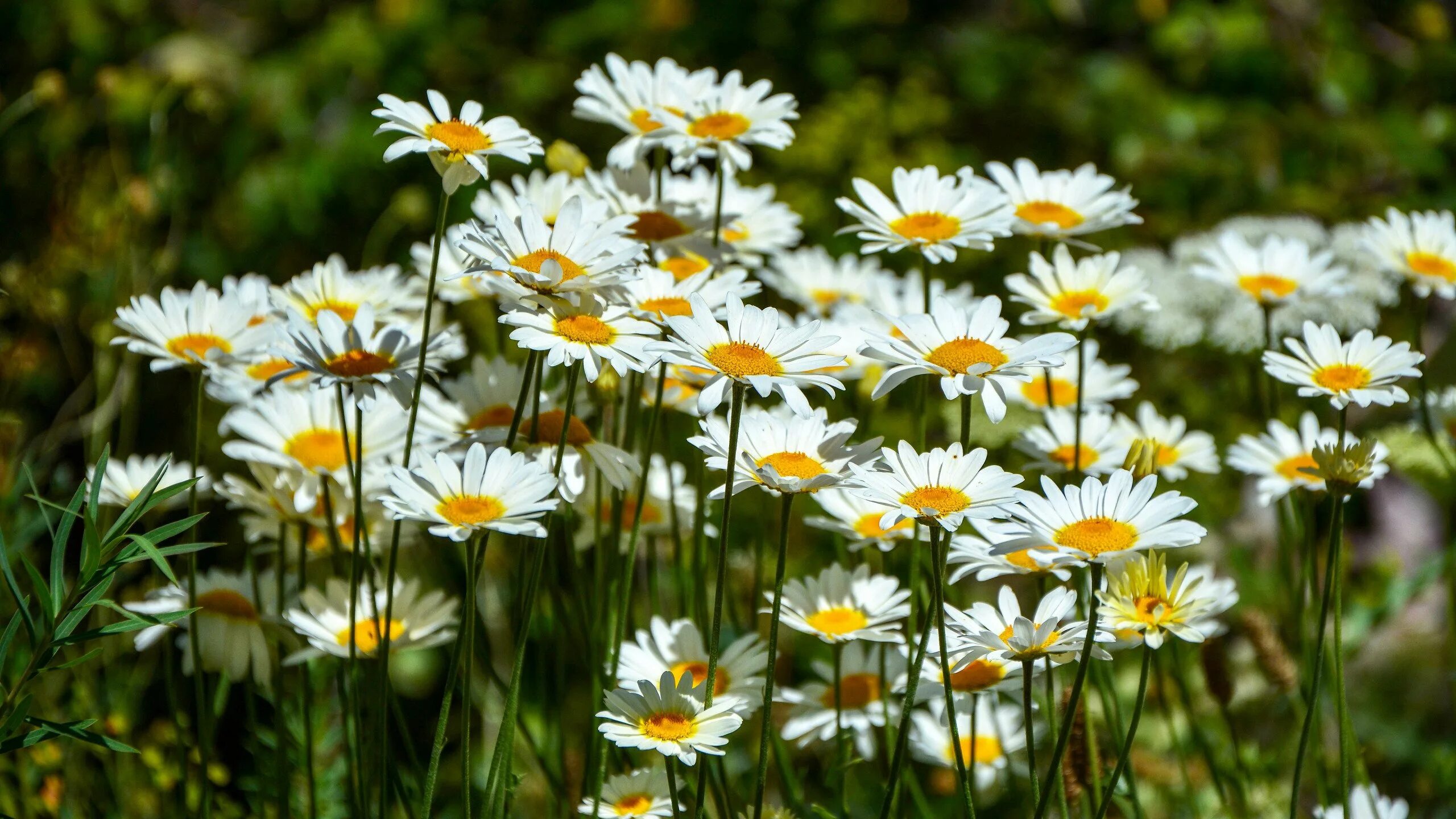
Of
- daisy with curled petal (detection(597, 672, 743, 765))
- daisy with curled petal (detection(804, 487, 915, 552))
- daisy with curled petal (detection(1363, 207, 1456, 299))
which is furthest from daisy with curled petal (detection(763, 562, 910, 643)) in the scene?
daisy with curled petal (detection(1363, 207, 1456, 299))

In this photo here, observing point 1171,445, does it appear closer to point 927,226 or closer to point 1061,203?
point 1061,203

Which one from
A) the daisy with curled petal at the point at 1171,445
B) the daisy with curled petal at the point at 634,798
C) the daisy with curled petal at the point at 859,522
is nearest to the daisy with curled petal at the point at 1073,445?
the daisy with curled petal at the point at 1171,445

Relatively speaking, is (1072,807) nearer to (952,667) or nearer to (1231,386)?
(952,667)

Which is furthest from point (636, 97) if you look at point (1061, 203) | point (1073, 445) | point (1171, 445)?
point (1171, 445)

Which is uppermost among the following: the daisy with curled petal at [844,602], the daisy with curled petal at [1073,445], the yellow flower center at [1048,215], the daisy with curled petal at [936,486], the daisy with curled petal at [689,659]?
the yellow flower center at [1048,215]

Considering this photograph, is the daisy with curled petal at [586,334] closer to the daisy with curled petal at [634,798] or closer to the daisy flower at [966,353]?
the daisy flower at [966,353]

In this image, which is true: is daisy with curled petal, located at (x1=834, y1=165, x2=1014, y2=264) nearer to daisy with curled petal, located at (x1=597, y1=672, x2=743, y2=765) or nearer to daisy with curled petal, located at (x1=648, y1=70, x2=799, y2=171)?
daisy with curled petal, located at (x1=648, y1=70, x2=799, y2=171)

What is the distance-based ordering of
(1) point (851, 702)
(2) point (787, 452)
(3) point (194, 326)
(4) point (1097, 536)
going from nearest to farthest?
1. (4) point (1097, 536)
2. (2) point (787, 452)
3. (3) point (194, 326)
4. (1) point (851, 702)
